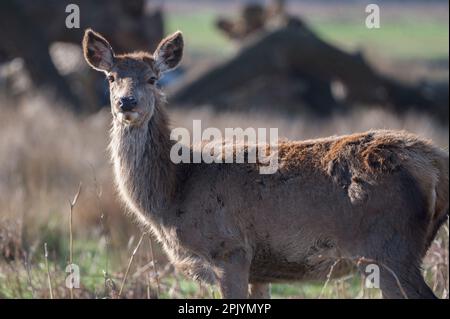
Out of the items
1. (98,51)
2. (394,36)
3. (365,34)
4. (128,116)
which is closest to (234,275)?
(128,116)

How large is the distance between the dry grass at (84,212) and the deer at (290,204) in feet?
1.72

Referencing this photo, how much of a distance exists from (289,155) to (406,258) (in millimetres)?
1371

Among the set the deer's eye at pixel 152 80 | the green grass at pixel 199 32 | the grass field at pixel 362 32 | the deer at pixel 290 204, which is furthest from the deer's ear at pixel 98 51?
the green grass at pixel 199 32

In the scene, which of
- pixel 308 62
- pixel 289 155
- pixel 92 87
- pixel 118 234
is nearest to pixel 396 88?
pixel 308 62

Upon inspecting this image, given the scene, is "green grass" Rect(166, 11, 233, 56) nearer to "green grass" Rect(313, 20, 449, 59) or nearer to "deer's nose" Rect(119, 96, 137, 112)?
"green grass" Rect(313, 20, 449, 59)

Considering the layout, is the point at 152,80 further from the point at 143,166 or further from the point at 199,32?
the point at 199,32

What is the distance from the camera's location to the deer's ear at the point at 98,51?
889 centimetres

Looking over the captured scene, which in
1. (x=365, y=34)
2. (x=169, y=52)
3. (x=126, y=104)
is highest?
(x=365, y=34)

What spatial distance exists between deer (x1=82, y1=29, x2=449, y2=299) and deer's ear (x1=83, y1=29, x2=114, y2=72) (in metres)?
0.18

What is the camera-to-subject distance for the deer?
7883 millimetres

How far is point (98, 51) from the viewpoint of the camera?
29.3 ft

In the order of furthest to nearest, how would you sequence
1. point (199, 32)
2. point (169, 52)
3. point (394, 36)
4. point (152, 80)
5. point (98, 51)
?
point (199, 32)
point (394, 36)
point (169, 52)
point (98, 51)
point (152, 80)

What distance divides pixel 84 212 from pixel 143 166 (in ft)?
22.2
